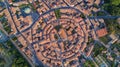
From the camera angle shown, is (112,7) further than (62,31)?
No

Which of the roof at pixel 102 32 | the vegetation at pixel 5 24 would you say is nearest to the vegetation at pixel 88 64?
the roof at pixel 102 32

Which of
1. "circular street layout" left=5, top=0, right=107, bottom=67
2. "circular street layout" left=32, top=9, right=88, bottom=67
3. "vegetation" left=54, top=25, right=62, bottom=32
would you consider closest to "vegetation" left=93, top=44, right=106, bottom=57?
"circular street layout" left=5, top=0, right=107, bottom=67

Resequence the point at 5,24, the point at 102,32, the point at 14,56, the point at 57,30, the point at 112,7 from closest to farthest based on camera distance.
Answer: the point at 14,56 < the point at 5,24 < the point at 112,7 < the point at 57,30 < the point at 102,32

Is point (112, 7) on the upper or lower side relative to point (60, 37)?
upper

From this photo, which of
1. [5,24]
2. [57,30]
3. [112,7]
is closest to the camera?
[5,24]

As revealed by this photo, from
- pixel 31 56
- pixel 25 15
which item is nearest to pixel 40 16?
pixel 25 15

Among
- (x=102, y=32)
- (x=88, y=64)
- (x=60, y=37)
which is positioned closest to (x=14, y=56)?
(x=60, y=37)

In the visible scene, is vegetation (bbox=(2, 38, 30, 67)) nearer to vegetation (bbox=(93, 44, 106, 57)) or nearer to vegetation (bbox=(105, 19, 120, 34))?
vegetation (bbox=(93, 44, 106, 57))

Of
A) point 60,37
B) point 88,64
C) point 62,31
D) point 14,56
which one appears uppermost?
point 62,31

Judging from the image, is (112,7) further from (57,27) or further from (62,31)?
(57,27)

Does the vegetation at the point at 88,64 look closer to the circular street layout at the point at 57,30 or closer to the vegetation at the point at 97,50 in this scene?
the circular street layout at the point at 57,30
